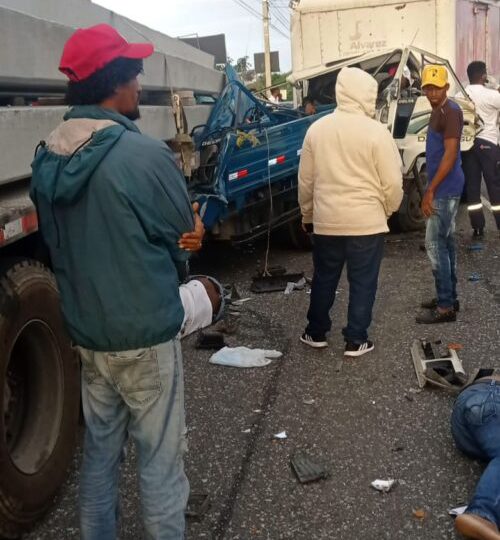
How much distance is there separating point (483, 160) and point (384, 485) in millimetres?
5998

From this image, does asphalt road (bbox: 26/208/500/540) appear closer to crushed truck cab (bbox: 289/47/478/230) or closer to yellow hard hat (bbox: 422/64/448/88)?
yellow hard hat (bbox: 422/64/448/88)

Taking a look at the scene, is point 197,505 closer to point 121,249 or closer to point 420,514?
point 420,514

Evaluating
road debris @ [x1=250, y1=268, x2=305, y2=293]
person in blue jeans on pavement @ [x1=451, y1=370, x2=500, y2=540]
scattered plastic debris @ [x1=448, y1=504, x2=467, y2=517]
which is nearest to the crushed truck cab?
road debris @ [x1=250, y1=268, x2=305, y2=293]

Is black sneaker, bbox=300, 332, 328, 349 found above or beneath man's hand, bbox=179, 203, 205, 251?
beneath

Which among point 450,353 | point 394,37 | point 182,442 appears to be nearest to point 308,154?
point 450,353

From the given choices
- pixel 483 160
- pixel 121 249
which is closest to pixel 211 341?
pixel 121 249

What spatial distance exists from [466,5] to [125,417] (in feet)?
34.4

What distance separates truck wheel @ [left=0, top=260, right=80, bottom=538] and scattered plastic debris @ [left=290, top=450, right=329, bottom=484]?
109 cm

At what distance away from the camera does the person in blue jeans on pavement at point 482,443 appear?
276 centimetres

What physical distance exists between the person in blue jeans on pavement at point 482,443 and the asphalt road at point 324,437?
0.17m

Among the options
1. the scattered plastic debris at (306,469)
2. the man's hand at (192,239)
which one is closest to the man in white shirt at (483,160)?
the scattered plastic debris at (306,469)

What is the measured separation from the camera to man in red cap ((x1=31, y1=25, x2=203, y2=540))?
220cm

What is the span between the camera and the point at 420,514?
3.19 metres

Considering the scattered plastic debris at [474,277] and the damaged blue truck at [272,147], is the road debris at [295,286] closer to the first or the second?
the damaged blue truck at [272,147]
